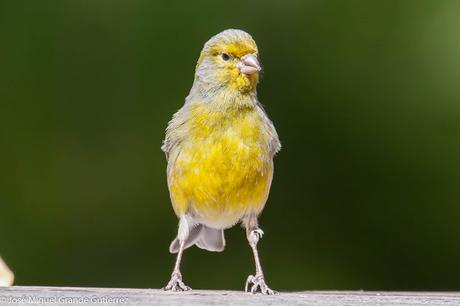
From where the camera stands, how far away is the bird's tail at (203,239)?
5039mm

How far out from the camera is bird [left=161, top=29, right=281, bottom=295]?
4.43 m

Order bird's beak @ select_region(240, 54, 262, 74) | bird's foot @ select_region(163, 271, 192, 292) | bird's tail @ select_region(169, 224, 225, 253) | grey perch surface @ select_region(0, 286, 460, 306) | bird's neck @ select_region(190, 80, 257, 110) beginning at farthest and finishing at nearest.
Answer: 1. bird's tail @ select_region(169, 224, 225, 253)
2. bird's neck @ select_region(190, 80, 257, 110)
3. bird's beak @ select_region(240, 54, 262, 74)
4. bird's foot @ select_region(163, 271, 192, 292)
5. grey perch surface @ select_region(0, 286, 460, 306)

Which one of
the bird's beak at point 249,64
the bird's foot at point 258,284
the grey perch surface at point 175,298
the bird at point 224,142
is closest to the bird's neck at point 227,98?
the bird at point 224,142

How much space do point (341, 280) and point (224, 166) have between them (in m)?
1.65

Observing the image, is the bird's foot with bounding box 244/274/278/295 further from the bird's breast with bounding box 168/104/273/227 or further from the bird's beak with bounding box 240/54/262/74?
the bird's beak with bounding box 240/54/262/74

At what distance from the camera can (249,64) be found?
4.38 m

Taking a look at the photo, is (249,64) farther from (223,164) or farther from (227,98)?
(223,164)

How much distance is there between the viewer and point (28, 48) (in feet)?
19.3

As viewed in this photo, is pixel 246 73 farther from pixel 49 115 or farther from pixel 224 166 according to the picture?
pixel 49 115

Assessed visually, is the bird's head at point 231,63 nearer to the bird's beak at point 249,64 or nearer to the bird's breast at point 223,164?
the bird's beak at point 249,64

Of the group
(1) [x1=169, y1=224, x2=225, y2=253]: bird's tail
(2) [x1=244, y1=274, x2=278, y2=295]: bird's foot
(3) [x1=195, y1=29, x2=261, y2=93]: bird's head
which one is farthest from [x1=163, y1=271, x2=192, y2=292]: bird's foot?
(3) [x1=195, y1=29, x2=261, y2=93]: bird's head

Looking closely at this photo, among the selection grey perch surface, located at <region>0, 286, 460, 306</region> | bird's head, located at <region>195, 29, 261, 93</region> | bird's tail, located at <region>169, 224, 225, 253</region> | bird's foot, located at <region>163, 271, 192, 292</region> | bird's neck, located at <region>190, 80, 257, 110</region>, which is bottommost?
bird's tail, located at <region>169, 224, 225, 253</region>

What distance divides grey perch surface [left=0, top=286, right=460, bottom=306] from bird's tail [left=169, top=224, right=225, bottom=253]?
1.26m

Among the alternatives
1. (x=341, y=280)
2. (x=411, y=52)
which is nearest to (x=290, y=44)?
(x=411, y=52)
